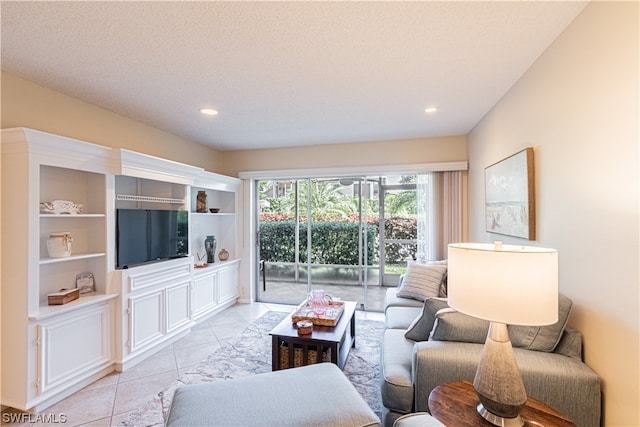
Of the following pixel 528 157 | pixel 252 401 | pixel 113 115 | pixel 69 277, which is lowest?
pixel 252 401

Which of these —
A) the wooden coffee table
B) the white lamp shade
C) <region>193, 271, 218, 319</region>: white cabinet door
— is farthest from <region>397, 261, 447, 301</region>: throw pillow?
<region>193, 271, 218, 319</region>: white cabinet door

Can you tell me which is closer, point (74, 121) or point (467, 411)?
point (467, 411)

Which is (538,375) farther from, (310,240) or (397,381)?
(310,240)

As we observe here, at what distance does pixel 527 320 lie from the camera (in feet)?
3.71

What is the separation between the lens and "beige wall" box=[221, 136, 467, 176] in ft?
13.5

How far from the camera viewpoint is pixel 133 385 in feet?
8.21

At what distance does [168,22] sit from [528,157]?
241 centimetres

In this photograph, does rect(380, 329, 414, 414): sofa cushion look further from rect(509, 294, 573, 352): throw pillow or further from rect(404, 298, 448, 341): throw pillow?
rect(509, 294, 573, 352): throw pillow

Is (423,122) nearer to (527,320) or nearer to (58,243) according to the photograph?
(527,320)

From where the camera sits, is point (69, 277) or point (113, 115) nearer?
point (69, 277)

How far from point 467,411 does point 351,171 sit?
11.3 feet

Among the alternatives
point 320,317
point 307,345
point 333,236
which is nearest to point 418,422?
point 307,345

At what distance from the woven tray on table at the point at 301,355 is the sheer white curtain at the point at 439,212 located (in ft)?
7.05

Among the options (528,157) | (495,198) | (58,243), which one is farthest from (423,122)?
(58,243)
